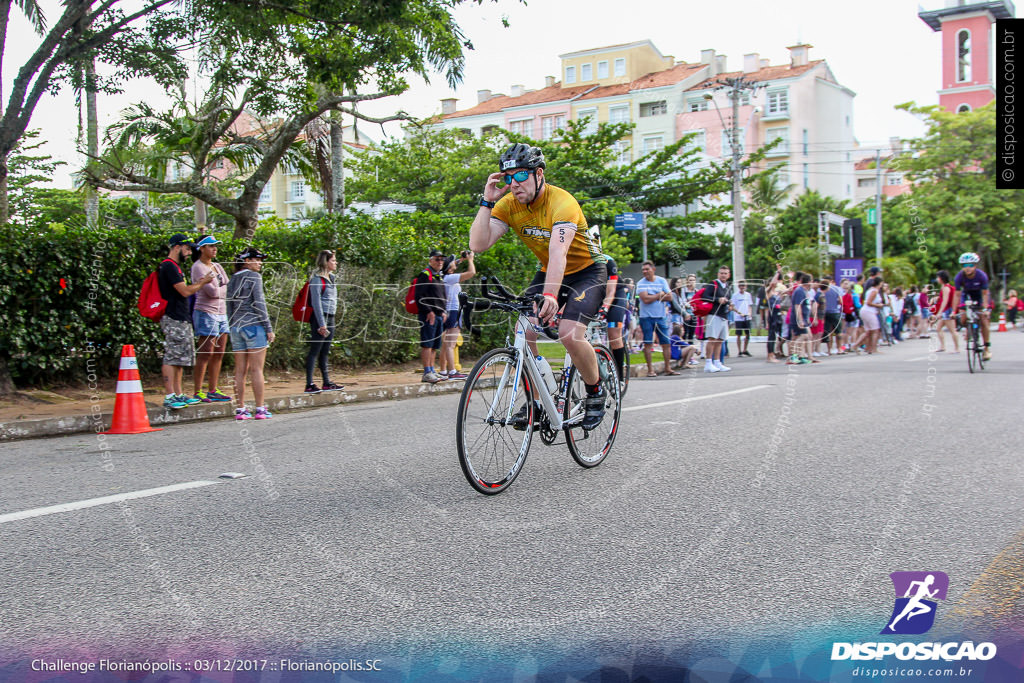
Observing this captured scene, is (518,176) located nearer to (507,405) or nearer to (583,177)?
(507,405)

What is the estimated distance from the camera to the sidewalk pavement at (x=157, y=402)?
359 inches

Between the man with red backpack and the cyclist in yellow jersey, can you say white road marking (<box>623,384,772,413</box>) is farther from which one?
the man with red backpack

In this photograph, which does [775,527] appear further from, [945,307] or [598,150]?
[598,150]

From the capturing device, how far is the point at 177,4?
1253 centimetres

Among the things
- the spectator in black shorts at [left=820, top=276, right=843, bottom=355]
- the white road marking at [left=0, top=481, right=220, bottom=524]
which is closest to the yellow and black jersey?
the white road marking at [left=0, top=481, right=220, bottom=524]

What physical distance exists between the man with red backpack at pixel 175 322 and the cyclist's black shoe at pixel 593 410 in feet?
17.7

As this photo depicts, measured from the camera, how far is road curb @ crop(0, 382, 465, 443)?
8.91 meters

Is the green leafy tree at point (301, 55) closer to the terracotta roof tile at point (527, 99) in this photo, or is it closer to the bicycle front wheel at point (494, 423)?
the bicycle front wheel at point (494, 423)

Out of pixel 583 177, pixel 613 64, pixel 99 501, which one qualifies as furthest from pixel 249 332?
pixel 613 64

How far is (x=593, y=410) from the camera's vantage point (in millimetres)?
6176

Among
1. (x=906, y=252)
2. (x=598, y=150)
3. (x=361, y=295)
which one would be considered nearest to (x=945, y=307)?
(x=361, y=295)

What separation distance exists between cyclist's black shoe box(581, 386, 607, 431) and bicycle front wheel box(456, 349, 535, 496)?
595mm

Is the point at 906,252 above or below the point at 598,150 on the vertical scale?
below

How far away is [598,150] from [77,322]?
30.5 m
